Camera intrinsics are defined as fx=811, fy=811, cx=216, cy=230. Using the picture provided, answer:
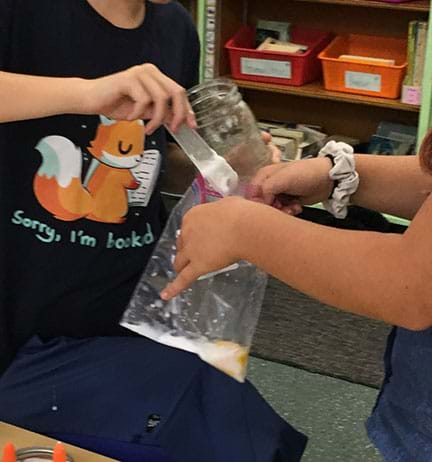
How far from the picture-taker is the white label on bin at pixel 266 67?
271cm

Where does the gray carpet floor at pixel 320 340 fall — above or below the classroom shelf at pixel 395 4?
below

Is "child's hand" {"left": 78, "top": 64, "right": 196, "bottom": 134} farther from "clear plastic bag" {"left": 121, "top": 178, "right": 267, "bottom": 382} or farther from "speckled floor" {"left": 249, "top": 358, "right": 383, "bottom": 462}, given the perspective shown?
"speckled floor" {"left": 249, "top": 358, "right": 383, "bottom": 462}

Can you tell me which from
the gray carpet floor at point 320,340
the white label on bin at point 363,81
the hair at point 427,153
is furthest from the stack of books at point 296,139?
the hair at point 427,153

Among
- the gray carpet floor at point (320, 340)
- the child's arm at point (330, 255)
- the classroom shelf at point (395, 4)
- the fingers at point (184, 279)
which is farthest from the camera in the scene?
the classroom shelf at point (395, 4)

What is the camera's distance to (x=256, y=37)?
288 cm

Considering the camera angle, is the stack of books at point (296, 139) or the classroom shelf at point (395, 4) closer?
the classroom shelf at point (395, 4)

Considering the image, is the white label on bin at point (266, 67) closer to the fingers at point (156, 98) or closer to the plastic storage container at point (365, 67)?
the plastic storage container at point (365, 67)

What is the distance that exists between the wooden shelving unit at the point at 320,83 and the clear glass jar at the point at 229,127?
1.59 meters

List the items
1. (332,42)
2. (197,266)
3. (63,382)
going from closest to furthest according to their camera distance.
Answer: (197,266) → (63,382) → (332,42)

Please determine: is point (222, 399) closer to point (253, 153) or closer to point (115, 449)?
point (115, 449)

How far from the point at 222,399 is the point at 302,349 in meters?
1.04

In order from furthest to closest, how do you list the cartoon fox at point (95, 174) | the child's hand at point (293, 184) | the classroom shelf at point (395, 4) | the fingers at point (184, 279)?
the classroom shelf at point (395, 4)
the cartoon fox at point (95, 174)
the child's hand at point (293, 184)
the fingers at point (184, 279)

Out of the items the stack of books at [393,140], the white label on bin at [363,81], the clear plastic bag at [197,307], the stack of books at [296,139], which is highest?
the clear plastic bag at [197,307]


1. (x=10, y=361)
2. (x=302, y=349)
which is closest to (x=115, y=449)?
(x=10, y=361)
